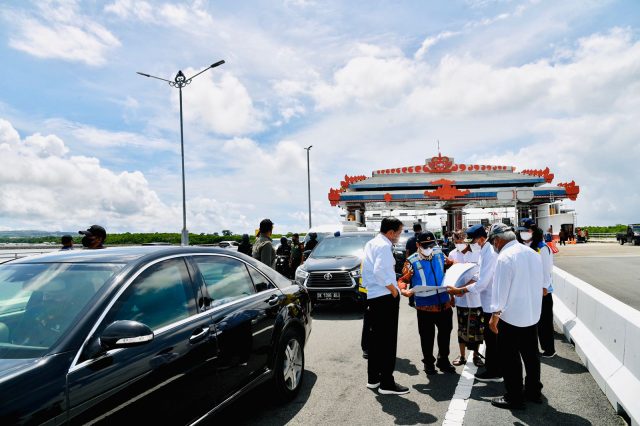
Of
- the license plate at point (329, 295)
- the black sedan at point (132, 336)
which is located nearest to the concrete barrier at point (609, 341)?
the black sedan at point (132, 336)

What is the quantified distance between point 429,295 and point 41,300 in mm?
3951

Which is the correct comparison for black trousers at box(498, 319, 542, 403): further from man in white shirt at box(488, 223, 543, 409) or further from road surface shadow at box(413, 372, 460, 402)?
road surface shadow at box(413, 372, 460, 402)

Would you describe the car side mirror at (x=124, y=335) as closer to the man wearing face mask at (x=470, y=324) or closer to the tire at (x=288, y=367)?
the tire at (x=288, y=367)

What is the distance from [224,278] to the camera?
13.0 ft

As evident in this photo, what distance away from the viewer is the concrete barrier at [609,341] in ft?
13.3

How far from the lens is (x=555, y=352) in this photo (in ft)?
20.7

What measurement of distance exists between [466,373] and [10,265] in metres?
4.74

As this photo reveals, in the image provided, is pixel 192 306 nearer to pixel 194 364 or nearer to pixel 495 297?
pixel 194 364

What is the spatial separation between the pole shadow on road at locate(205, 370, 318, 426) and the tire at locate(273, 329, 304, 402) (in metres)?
0.08

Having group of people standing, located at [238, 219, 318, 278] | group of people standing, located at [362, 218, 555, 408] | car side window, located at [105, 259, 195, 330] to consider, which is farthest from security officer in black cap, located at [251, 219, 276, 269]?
car side window, located at [105, 259, 195, 330]

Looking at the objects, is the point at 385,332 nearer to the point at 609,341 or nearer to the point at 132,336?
the point at 609,341

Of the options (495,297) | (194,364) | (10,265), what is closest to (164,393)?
(194,364)

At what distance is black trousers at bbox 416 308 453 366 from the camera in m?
5.50

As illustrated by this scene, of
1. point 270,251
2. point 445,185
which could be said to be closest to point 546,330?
point 270,251
